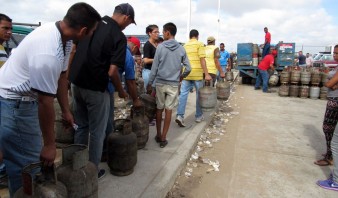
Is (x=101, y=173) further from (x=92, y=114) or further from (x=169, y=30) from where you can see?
(x=169, y=30)

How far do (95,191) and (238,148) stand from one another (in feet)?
11.3

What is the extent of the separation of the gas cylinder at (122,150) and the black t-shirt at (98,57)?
72cm

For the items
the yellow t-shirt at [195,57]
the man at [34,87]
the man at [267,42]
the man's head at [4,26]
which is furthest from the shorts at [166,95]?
the man at [267,42]

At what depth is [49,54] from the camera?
5.82 feet

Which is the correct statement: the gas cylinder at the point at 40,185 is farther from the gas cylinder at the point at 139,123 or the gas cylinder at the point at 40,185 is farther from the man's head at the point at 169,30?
the man's head at the point at 169,30

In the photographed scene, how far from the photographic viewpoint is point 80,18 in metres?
1.92

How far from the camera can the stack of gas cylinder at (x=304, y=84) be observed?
435 inches

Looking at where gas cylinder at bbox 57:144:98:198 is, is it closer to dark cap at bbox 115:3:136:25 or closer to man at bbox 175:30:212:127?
dark cap at bbox 115:3:136:25

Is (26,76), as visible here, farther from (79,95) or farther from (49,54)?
(79,95)

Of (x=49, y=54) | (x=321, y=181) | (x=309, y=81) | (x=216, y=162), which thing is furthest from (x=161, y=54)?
(x=309, y=81)

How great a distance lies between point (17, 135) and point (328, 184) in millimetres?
4023

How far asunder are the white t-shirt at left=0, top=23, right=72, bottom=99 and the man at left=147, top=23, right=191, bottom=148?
253cm

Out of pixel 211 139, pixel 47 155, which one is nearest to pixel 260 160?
pixel 211 139

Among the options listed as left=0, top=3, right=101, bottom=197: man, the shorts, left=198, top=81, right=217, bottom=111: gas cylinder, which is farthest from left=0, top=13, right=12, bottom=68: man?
left=198, top=81, right=217, bottom=111: gas cylinder
